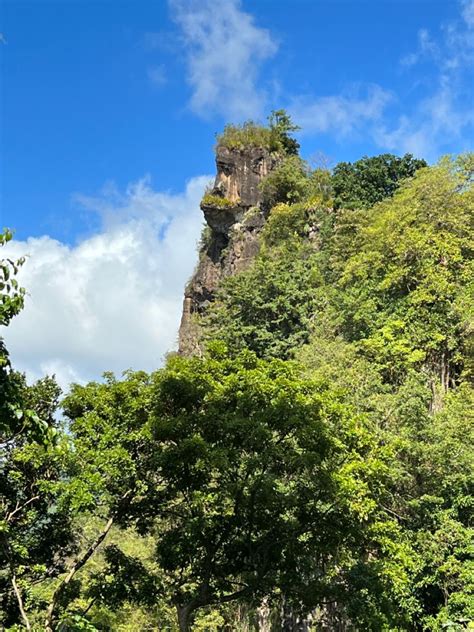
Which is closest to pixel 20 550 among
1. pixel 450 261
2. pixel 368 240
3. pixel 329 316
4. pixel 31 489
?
pixel 31 489

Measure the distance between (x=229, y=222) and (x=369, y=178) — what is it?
7.64 m

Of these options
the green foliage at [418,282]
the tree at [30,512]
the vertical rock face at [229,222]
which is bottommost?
the tree at [30,512]

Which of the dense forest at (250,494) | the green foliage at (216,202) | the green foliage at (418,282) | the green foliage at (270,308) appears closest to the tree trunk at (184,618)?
the dense forest at (250,494)

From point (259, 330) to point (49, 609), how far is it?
13.7 meters

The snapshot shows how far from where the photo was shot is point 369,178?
28.9m

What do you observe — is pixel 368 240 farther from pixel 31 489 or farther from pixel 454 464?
pixel 31 489

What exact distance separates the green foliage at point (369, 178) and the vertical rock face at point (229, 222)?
4389 mm

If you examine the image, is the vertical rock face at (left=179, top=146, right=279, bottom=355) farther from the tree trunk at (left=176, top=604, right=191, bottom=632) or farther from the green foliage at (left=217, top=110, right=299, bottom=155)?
the tree trunk at (left=176, top=604, right=191, bottom=632)

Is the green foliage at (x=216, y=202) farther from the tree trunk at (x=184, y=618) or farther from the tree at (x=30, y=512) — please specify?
the tree trunk at (x=184, y=618)

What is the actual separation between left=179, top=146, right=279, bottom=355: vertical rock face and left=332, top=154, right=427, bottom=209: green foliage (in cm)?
439

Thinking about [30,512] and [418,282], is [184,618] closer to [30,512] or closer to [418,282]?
[30,512]

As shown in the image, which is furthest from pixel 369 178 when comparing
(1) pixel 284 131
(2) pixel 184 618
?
(2) pixel 184 618

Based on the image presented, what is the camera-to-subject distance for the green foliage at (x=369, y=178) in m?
28.1

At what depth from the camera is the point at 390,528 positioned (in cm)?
1092
